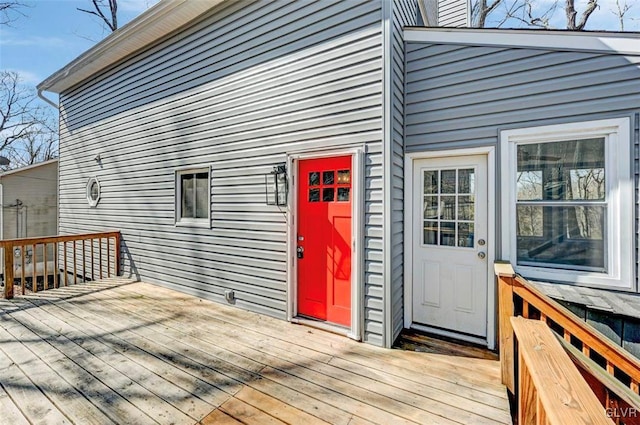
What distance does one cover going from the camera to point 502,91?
294 cm

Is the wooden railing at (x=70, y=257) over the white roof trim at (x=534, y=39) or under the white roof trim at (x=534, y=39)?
under

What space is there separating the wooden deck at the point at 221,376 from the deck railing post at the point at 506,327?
0.35ft

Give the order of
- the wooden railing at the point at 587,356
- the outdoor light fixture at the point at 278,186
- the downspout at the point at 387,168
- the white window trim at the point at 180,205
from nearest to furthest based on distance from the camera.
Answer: the wooden railing at the point at 587,356 → the downspout at the point at 387,168 → the outdoor light fixture at the point at 278,186 → the white window trim at the point at 180,205

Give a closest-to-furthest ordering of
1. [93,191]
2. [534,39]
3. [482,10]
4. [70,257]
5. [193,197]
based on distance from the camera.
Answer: [534,39]
[193,197]
[93,191]
[70,257]
[482,10]

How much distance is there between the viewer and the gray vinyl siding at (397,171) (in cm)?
303

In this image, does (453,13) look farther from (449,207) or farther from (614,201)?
(614,201)

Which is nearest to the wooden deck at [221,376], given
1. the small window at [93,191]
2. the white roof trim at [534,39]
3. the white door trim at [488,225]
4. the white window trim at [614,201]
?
the white door trim at [488,225]

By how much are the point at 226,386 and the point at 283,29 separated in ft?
12.7

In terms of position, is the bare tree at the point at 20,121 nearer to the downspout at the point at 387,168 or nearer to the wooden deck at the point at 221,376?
the wooden deck at the point at 221,376

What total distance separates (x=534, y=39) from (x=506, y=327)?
8.66 feet

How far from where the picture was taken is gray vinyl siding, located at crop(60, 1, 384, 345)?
3.10 metres

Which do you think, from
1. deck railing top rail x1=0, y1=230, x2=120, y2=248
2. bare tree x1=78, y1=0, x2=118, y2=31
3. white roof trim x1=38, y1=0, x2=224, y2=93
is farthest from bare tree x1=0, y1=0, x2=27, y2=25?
bare tree x1=78, y1=0, x2=118, y2=31

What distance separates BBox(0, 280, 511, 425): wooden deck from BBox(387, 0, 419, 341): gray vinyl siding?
22.8 inches

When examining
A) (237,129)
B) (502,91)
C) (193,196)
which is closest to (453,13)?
(502,91)
